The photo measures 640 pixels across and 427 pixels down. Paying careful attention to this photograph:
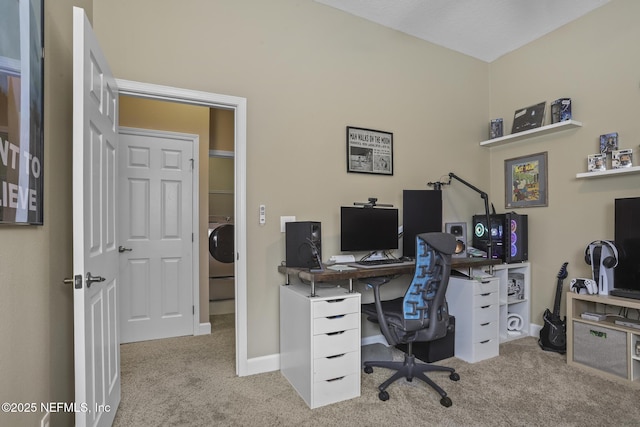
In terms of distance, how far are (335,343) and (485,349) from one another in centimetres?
144

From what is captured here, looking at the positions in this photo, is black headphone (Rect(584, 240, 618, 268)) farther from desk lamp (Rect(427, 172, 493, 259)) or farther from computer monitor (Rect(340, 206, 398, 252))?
computer monitor (Rect(340, 206, 398, 252))

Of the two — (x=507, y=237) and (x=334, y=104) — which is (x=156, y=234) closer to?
(x=334, y=104)

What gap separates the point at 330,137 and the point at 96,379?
2256 millimetres

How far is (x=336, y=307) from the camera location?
2170 mm

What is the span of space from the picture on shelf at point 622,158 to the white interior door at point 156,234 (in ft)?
12.3

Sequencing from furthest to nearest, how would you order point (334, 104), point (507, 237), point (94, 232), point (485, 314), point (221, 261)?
point (221, 261), point (507, 237), point (334, 104), point (485, 314), point (94, 232)

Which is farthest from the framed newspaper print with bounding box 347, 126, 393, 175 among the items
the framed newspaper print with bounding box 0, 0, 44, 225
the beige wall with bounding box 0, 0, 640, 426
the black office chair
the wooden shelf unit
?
the framed newspaper print with bounding box 0, 0, 44, 225

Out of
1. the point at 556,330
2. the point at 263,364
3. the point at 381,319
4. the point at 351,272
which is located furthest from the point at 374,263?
the point at 556,330

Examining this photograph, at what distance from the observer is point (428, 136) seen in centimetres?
344

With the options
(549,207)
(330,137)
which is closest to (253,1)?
(330,137)

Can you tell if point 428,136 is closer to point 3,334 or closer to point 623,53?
point 623,53

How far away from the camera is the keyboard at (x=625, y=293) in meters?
2.42

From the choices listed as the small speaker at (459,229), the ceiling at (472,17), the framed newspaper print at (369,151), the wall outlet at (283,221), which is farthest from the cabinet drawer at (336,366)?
the ceiling at (472,17)

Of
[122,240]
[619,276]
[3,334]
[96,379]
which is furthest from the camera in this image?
[122,240]
